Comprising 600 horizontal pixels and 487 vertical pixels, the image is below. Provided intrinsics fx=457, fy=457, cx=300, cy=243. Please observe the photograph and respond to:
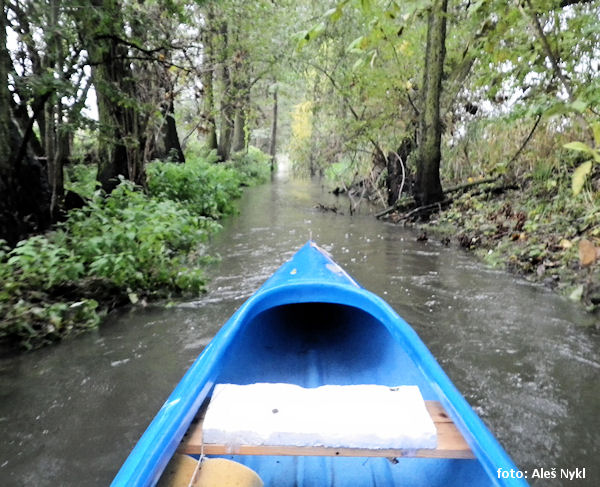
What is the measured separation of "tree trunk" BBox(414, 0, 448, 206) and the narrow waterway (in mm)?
3329

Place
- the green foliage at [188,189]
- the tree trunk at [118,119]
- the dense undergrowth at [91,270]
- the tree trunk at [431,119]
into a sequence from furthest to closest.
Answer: the green foliage at [188,189]
the tree trunk at [431,119]
the tree trunk at [118,119]
the dense undergrowth at [91,270]

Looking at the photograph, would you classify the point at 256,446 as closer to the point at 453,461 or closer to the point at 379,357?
the point at 453,461

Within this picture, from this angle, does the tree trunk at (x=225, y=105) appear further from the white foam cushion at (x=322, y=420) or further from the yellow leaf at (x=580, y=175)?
the yellow leaf at (x=580, y=175)

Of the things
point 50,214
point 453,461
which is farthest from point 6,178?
point 453,461

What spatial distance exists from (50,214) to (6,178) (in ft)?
3.27

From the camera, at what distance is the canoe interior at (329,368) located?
192cm

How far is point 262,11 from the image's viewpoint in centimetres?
1393

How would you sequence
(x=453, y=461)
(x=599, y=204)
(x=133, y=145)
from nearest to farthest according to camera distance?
(x=453, y=461)
(x=599, y=204)
(x=133, y=145)

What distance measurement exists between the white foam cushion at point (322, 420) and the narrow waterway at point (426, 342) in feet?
3.53

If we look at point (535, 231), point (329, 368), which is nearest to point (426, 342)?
point (329, 368)

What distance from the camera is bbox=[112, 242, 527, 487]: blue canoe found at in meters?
1.52

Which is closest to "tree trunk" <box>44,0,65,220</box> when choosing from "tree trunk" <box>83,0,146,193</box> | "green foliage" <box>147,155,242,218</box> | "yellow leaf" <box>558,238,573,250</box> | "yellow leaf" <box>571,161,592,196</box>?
"tree trunk" <box>83,0,146,193</box>

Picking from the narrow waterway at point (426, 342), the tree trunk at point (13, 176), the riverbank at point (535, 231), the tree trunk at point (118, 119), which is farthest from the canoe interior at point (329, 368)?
the tree trunk at point (118, 119)

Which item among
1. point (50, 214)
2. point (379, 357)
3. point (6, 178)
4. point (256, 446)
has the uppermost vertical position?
point (6, 178)
